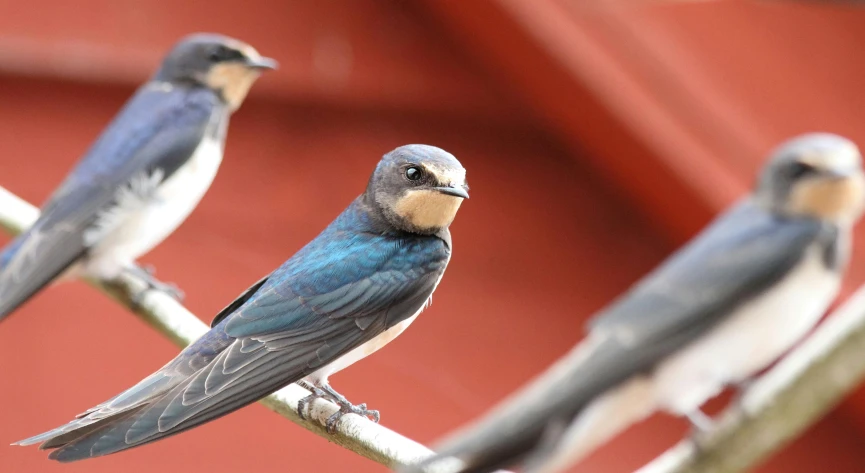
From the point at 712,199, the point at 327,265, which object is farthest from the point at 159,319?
the point at 712,199

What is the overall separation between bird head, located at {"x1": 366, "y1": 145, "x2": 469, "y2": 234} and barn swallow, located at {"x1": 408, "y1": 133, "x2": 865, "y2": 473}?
463mm

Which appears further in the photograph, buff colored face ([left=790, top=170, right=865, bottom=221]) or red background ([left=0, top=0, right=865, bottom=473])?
red background ([left=0, top=0, right=865, bottom=473])

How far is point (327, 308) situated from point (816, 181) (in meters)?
0.64

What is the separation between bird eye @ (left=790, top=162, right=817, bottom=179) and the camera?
67cm

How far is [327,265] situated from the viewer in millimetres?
1258

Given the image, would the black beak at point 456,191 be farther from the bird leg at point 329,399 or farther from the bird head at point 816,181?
the bird head at point 816,181

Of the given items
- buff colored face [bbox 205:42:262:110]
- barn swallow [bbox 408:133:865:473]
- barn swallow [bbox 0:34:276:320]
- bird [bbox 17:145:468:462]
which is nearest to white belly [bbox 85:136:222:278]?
barn swallow [bbox 0:34:276:320]

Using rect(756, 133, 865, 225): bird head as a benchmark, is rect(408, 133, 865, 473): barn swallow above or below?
below

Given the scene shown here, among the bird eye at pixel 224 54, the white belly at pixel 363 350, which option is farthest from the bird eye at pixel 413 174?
the bird eye at pixel 224 54

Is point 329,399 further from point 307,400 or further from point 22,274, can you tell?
point 22,274

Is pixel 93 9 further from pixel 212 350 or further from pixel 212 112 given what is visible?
pixel 212 350

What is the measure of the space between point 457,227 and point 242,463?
2.28 ft

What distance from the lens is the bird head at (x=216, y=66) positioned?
2068 mm

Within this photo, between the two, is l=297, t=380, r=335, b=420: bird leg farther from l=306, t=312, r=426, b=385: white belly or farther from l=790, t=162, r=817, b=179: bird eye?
l=790, t=162, r=817, b=179: bird eye
